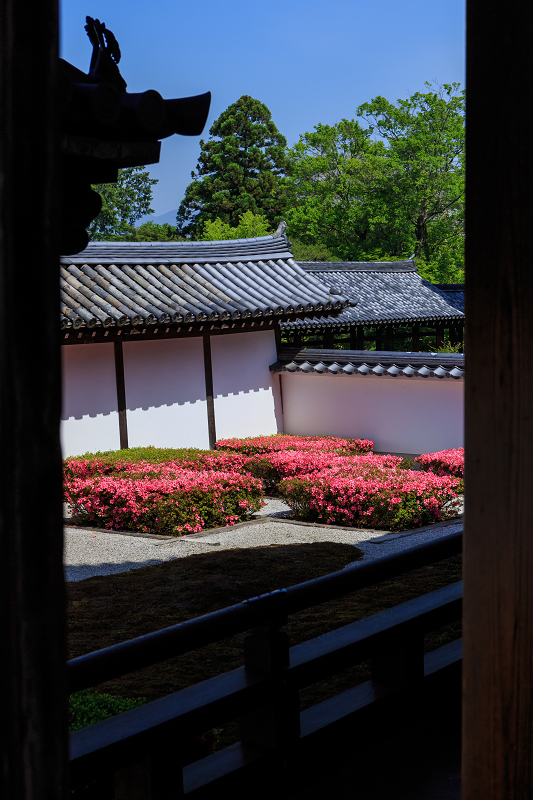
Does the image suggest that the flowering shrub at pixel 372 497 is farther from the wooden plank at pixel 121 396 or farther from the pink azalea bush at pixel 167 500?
the wooden plank at pixel 121 396

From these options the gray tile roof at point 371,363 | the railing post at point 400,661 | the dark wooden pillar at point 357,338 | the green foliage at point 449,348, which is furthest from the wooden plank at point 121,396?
the green foliage at point 449,348

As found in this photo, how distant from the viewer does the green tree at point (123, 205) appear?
52669 millimetres

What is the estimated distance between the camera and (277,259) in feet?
54.8

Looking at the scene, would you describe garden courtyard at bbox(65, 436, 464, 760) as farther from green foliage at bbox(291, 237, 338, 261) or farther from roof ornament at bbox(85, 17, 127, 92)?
green foliage at bbox(291, 237, 338, 261)

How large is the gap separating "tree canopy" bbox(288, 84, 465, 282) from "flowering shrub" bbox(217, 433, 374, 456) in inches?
807

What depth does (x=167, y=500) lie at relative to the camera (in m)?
9.45

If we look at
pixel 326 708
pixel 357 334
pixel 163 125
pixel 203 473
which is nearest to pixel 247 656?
pixel 326 708

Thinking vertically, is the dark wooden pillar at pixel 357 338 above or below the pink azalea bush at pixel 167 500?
above

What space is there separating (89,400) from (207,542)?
15.4 feet
